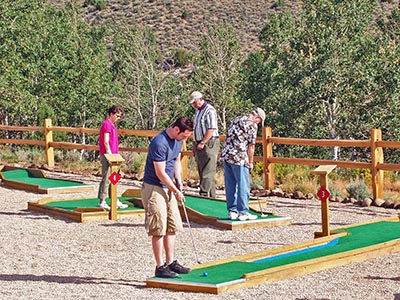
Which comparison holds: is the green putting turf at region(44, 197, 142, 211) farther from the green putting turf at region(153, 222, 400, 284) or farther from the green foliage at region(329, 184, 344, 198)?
the green putting turf at region(153, 222, 400, 284)

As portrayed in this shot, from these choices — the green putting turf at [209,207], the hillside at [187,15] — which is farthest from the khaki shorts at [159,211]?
the hillside at [187,15]

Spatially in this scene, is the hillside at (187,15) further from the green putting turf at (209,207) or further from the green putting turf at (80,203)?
the green putting turf at (209,207)

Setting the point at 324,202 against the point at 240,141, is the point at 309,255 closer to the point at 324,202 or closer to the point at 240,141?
the point at 324,202

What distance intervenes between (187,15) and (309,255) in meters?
68.4

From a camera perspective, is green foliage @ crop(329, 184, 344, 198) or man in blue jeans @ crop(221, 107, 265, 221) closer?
man in blue jeans @ crop(221, 107, 265, 221)

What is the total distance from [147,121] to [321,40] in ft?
32.8

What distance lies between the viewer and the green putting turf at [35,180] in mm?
17906

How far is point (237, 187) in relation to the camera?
12844 mm

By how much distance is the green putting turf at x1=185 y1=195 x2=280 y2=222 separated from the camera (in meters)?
13.5

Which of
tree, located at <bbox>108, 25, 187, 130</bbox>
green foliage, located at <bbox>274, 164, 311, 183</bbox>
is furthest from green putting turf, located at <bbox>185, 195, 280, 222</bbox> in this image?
tree, located at <bbox>108, 25, 187, 130</bbox>

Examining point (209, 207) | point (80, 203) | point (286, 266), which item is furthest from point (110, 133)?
point (286, 266)

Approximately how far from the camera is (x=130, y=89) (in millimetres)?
50156

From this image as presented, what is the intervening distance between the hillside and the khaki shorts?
6232 cm

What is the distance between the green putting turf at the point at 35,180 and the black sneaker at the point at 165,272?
8.82 meters
